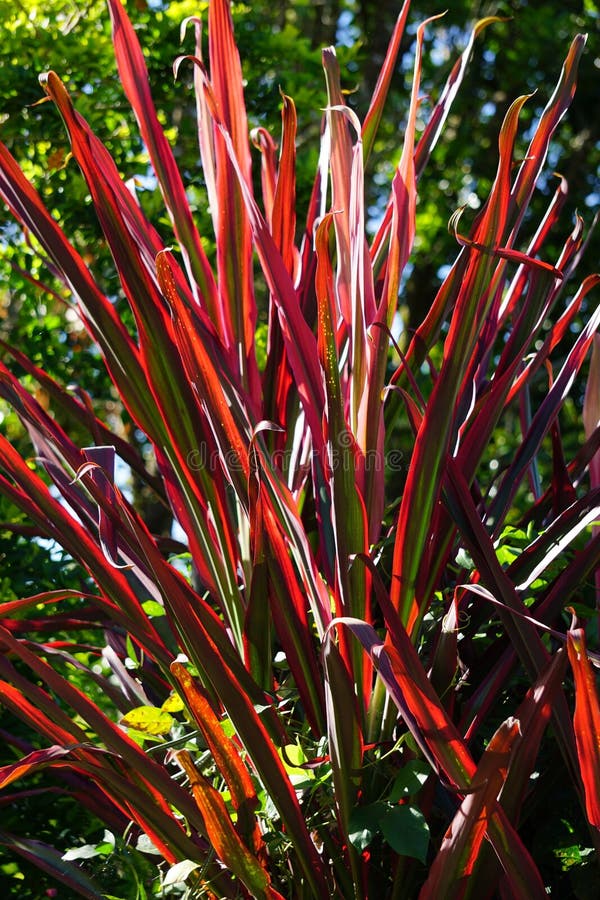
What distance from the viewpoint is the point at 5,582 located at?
4.59 feet

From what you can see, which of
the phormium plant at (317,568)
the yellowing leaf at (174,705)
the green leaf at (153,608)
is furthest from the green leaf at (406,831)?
the green leaf at (153,608)

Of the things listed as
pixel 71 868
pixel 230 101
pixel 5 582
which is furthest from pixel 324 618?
pixel 5 582

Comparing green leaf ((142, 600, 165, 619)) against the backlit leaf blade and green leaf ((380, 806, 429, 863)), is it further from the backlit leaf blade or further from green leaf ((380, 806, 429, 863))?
the backlit leaf blade

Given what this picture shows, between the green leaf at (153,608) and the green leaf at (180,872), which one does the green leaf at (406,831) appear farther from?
the green leaf at (153,608)

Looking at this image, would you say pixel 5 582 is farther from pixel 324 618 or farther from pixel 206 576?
pixel 324 618

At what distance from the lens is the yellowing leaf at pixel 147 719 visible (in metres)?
0.81

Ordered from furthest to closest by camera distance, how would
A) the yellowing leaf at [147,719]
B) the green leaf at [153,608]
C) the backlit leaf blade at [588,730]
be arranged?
the green leaf at [153,608] → the yellowing leaf at [147,719] → the backlit leaf blade at [588,730]

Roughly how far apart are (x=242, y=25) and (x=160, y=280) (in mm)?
1814

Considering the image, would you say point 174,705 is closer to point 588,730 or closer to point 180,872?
point 180,872

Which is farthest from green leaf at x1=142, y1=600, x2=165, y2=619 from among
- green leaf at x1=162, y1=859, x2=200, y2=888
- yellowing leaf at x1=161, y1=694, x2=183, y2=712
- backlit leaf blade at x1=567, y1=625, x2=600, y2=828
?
backlit leaf blade at x1=567, y1=625, x2=600, y2=828

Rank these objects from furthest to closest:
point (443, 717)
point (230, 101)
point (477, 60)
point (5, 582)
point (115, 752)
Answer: point (477, 60) → point (5, 582) → point (230, 101) → point (115, 752) → point (443, 717)

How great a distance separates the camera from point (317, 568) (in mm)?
797

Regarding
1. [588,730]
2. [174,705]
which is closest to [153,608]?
[174,705]

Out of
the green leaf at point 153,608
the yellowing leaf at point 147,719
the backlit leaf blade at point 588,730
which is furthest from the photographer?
the green leaf at point 153,608
